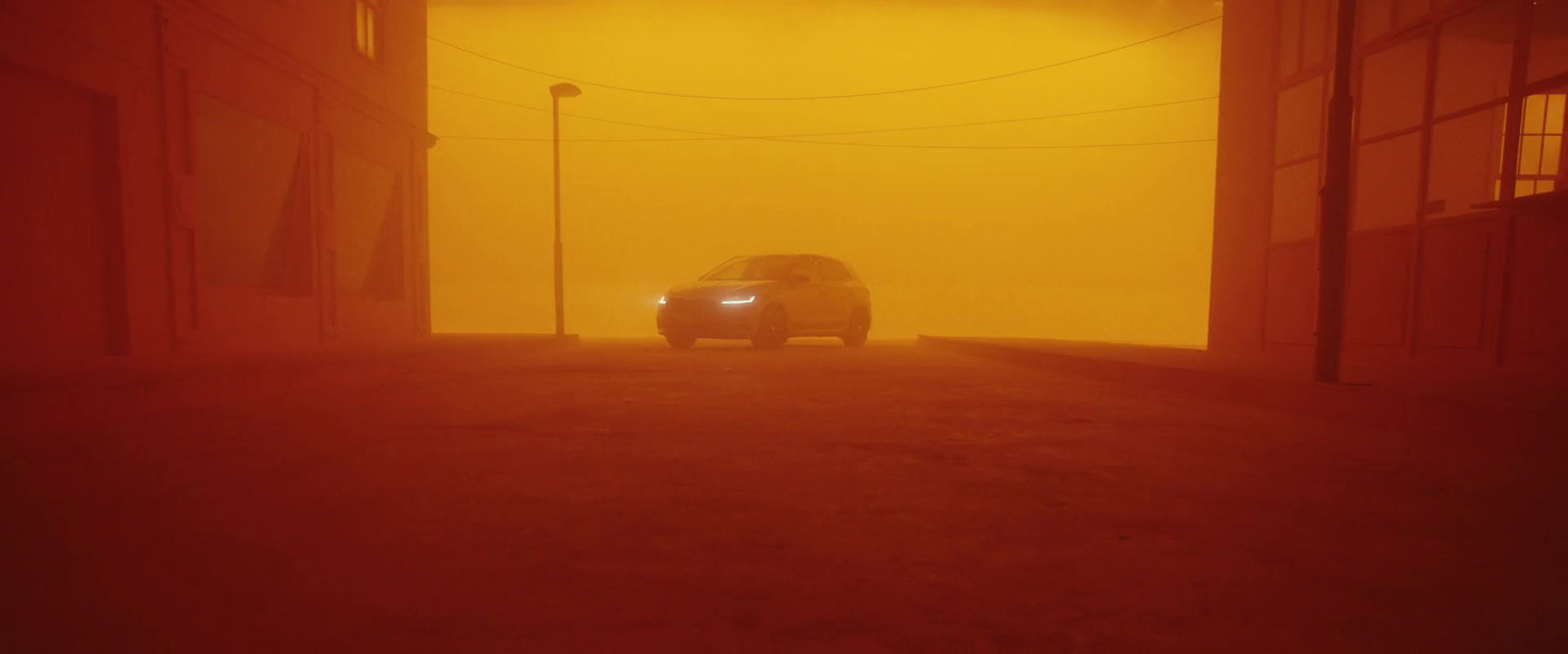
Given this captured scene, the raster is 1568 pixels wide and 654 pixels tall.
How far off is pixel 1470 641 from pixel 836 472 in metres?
2.41

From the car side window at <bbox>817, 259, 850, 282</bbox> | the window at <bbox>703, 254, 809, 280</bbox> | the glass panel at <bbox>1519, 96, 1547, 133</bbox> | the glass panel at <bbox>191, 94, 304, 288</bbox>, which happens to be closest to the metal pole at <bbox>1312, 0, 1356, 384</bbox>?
the glass panel at <bbox>1519, 96, 1547, 133</bbox>

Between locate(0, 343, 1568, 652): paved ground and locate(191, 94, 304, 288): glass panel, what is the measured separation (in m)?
5.77

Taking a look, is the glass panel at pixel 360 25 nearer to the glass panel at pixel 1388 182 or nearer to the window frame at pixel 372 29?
the window frame at pixel 372 29

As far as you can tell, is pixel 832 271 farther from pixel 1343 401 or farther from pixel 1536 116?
pixel 1343 401

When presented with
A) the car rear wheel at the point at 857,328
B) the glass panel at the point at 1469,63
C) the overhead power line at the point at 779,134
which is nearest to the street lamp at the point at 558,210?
the car rear wheel at the point at 857,328

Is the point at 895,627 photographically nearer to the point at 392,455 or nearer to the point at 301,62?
the point at 392,455

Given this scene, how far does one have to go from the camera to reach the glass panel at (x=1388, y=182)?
32.8ft

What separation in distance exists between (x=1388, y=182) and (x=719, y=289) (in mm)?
9487

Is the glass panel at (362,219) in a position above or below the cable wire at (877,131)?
below

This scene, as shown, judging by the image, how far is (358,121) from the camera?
1359 centimetres

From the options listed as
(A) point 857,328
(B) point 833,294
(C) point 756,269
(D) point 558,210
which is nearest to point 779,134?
(D) point 558,210

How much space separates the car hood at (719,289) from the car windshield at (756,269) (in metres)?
0.59

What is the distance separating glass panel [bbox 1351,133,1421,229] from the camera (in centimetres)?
1000

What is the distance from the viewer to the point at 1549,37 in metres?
9.20
